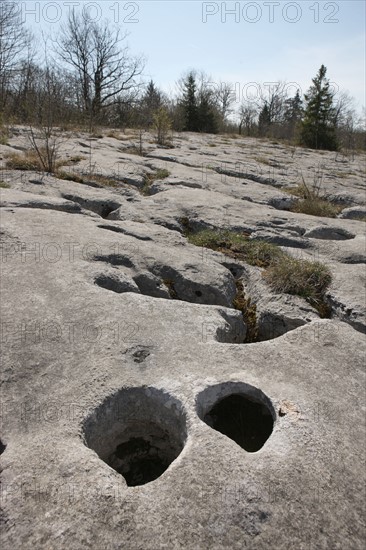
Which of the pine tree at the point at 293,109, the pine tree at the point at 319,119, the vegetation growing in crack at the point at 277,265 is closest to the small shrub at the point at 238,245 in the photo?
the vegetation growing in crack at the point at 277,265

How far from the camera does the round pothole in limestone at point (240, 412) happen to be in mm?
2523

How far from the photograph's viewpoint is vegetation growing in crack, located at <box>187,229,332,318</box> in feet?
14.4

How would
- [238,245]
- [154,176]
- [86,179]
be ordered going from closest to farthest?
[238,245]
[86,179]
[154,176]

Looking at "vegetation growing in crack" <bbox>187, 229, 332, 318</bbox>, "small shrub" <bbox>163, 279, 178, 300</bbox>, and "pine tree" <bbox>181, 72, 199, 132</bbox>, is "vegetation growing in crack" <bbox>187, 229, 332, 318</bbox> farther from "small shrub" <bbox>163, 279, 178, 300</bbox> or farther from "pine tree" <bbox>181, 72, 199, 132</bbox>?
"pine tree" <bbox>181, 72, 199, 132</bbox>

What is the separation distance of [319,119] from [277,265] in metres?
27.9

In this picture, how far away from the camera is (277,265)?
4.84 m

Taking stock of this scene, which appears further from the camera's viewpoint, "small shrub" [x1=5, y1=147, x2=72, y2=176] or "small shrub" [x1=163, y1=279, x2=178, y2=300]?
"small shrub" [x1=5, y1=147, x2=72, y2=176]

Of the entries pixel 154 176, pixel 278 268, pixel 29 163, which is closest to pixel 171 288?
pixel 278 268

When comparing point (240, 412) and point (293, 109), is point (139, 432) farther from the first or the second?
point (293, 109)

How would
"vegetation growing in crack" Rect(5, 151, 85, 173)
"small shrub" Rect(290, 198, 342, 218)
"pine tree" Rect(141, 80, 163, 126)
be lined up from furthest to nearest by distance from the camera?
"pine tree" Rect(141, 80, 163, 126) < "vegetation growing in crack" Rect(5, 151, 85, 173) < "small shrub" Rect(290, 198, 342, 218)

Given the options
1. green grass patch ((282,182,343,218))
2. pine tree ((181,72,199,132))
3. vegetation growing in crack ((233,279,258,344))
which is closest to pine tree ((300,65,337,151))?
pine tree ((181,72,199,132))

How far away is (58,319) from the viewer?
3199mm

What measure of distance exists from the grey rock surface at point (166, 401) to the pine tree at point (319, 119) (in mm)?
25961

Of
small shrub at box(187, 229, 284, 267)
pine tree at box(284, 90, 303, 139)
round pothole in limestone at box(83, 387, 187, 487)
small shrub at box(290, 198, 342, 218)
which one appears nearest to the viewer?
round pothole in limestone at box(83, 387, 187, 487)
